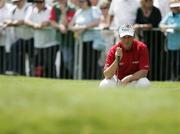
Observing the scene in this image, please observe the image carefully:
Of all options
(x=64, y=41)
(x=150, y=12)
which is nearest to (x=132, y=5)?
(x=150, y=12)

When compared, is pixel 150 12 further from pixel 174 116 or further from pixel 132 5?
pixel 174 116

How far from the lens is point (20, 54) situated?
16031 millimetres

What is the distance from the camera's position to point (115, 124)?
5.47 metres

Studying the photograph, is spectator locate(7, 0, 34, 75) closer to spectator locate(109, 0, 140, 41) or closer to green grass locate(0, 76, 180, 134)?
spectator locate(109, 0, 140, 41)

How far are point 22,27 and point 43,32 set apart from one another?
1.91ft

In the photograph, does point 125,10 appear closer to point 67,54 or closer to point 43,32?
point 67,54

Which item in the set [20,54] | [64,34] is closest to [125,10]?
[64,34]

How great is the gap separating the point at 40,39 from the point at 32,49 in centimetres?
49

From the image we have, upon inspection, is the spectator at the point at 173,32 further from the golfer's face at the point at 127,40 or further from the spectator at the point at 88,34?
the golfer's face at the point at 127,40

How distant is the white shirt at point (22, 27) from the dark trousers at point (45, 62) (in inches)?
15.8

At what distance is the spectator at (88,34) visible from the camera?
14.7 m

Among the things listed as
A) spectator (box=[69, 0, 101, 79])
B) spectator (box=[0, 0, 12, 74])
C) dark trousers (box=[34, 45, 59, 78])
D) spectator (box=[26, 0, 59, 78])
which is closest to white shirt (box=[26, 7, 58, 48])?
spectator (box=[26, 0, 59, 78])

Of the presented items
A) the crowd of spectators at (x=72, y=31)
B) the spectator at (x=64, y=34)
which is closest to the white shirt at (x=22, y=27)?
the crowd of spectators at (x=72, y=31)

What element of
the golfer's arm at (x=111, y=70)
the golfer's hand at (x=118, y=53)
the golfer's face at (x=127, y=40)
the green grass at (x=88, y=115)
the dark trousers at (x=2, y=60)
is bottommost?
the dark trousers at (x=2, y=60)
